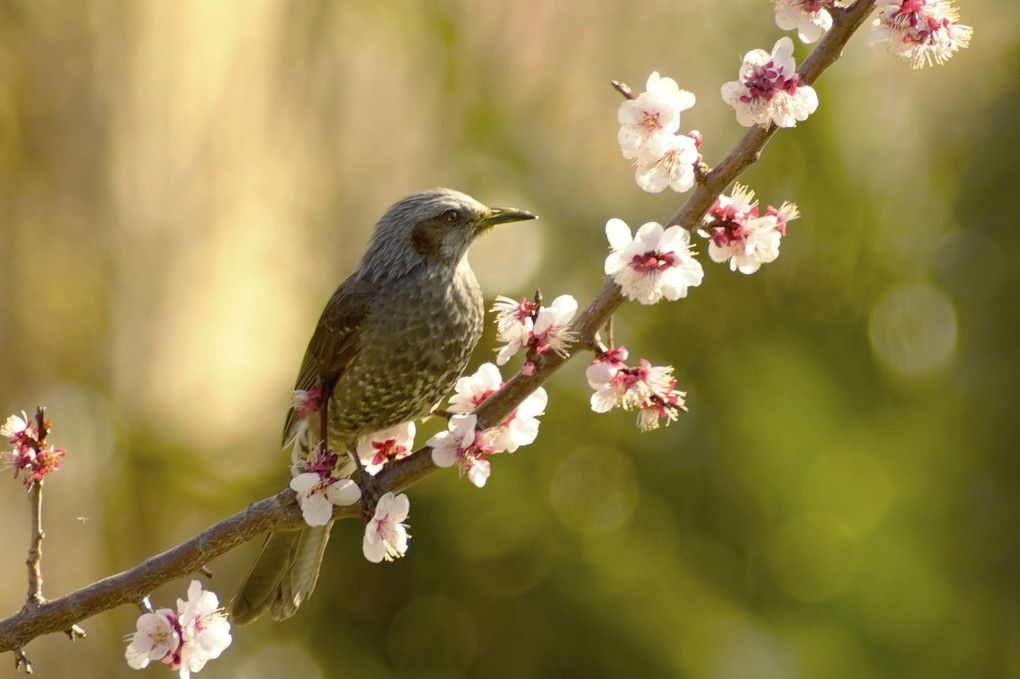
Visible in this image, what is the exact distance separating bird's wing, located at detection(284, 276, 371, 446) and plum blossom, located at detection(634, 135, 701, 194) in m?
1.32

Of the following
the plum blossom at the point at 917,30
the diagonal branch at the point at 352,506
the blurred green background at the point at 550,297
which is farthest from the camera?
the blurred green background at the point at 550,297

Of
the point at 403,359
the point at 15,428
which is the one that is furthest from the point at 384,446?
the point at 15,428

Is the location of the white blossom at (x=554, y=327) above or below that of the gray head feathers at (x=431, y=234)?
above

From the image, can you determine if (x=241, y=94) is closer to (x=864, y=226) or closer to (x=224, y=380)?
(x=224, y=380)

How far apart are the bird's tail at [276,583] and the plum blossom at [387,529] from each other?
80 cm

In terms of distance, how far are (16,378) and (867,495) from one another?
4151mm

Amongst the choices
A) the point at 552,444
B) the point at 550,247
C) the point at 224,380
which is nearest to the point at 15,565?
the point at 224,380

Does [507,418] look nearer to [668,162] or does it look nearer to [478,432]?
[478,432]

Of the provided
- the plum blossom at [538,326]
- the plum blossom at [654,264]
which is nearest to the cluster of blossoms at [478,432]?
the plum blossom at [538,326]

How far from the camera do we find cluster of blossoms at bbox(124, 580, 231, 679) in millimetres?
1937

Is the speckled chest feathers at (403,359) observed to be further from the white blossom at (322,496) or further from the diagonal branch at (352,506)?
the white blossom at (322,496)

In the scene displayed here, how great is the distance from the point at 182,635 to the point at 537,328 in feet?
2.87

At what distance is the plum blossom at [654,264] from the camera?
1.79 metres

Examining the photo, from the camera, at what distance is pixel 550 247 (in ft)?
16.8
